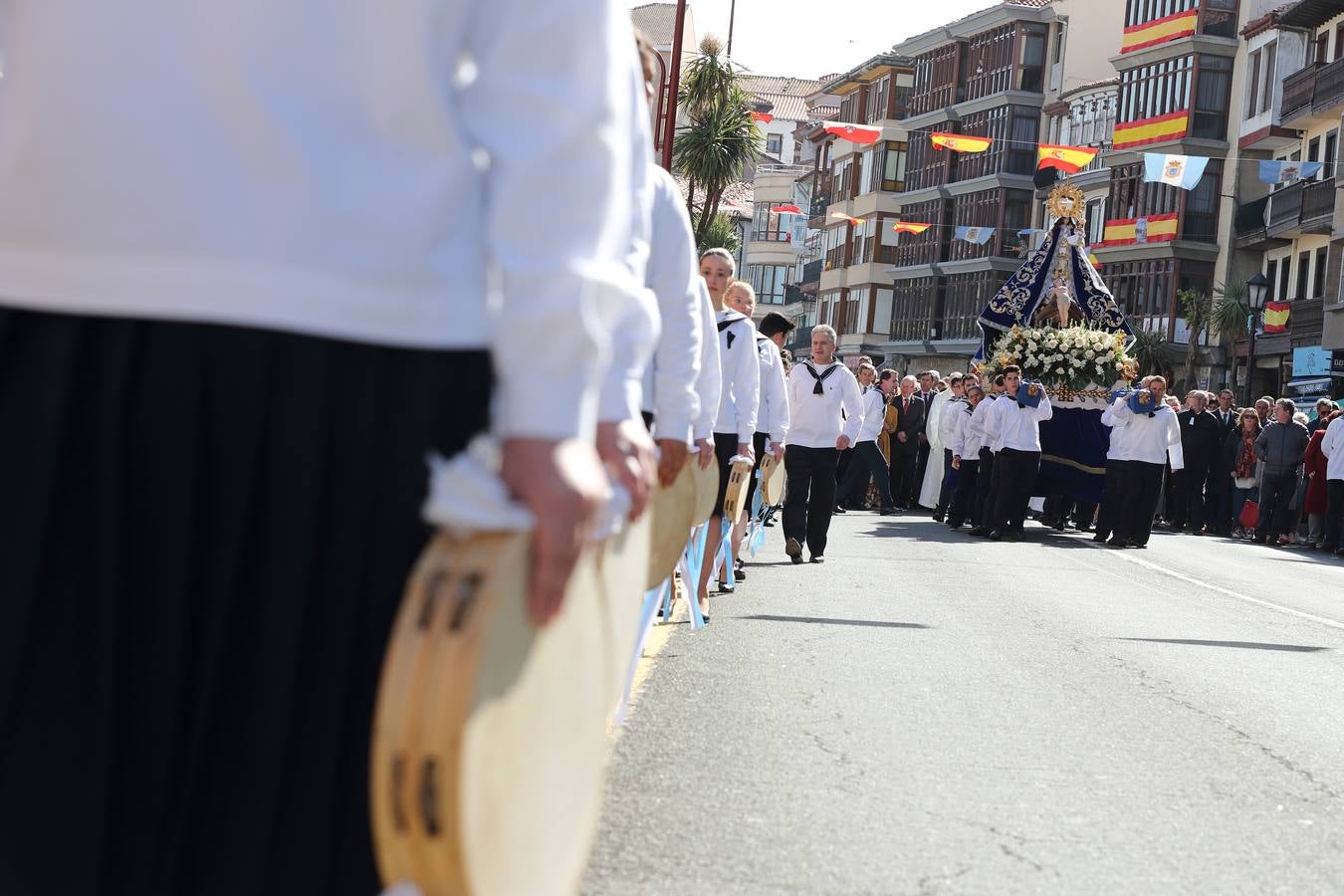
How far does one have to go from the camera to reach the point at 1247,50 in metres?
64.2

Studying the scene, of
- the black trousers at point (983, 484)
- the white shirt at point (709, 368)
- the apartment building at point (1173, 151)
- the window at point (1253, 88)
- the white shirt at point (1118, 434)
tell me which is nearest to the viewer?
the white shirt at point (709, 368)

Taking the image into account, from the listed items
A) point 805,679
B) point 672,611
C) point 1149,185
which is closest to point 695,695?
point 805,679

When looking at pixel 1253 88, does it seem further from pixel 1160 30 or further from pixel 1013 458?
pixel 1013 458

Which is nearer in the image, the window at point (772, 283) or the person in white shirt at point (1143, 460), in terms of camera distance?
the person in white shirt at point (1143, 460)

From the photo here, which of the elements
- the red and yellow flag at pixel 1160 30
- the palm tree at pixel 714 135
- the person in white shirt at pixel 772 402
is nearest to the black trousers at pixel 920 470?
the person in white shirt at pixel 772 402

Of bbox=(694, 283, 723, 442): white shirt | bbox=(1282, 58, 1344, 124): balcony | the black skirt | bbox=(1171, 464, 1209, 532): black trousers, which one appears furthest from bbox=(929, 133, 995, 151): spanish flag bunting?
the black skirt

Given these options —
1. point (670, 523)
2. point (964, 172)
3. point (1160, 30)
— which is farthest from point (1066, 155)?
point (964, 172)

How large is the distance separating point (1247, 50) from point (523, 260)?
6576 centimetres

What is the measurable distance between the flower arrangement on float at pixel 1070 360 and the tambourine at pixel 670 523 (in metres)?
20.2

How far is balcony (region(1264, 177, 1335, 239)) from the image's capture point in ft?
178

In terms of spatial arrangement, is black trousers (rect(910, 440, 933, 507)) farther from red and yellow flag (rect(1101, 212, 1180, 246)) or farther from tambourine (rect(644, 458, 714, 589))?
red and yellow flag (rect(1101, 212, 1180, 246))

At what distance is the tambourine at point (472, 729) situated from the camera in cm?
200

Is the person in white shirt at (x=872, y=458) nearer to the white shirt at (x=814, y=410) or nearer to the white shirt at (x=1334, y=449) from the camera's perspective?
the white shirt at (x=1334, y=449)

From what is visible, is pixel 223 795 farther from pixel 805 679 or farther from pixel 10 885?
pixel 805 679
